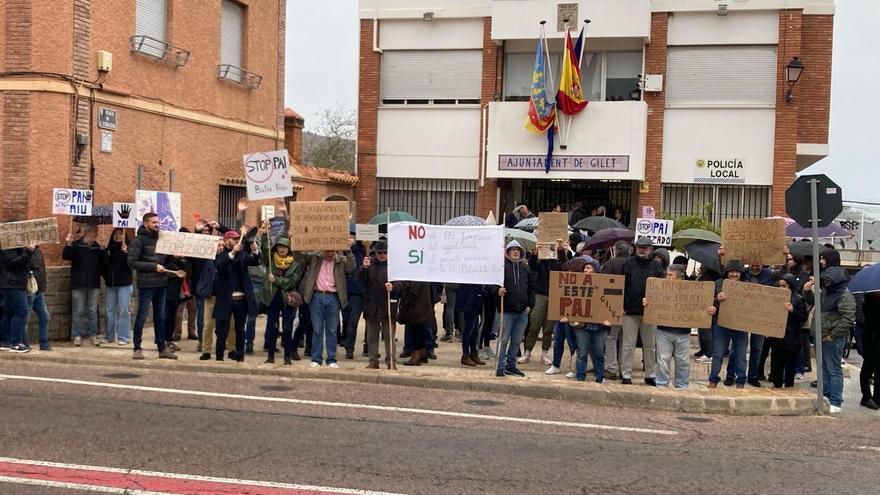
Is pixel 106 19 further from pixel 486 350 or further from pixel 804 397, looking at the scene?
pixel 804 397

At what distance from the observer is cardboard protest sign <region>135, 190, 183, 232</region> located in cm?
1388

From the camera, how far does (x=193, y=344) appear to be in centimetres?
1415

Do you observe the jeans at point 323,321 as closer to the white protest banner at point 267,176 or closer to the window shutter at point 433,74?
the white protest banner at point 267,176

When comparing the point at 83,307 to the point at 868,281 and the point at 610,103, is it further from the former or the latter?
the point at 610,103

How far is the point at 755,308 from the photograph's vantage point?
36.3 ft

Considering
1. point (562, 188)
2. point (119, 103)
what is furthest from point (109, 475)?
point (562, 188)

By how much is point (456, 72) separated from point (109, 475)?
64.3 feet

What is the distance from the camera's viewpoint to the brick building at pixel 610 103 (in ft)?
75.6

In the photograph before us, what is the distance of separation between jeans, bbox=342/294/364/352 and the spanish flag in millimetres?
11872

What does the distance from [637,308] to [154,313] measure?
6.52 meters

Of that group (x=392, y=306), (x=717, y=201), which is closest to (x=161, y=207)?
(x=392, y=306)

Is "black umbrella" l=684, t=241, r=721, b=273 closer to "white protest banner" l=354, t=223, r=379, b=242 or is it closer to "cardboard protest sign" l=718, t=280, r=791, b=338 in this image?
"cardboard protest sign" l=718, t=280, r=791, b=338

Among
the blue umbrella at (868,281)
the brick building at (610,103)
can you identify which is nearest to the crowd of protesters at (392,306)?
the blue umbrella at (868,281)

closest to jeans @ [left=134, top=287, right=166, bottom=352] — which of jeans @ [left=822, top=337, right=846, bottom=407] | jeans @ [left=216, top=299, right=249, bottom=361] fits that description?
jeans @ [left=216, top=299, right=249, bottom=361]
